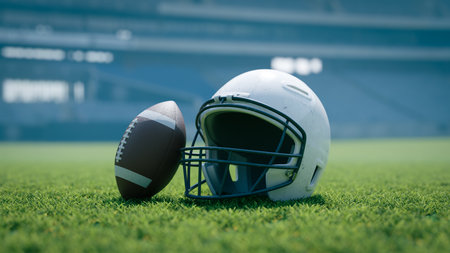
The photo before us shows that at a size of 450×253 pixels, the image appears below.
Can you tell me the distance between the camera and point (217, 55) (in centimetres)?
2623

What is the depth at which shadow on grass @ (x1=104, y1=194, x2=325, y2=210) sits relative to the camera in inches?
79.5

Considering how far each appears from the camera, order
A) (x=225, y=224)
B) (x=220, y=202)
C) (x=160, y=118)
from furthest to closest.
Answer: (x=160, y=118), (x=220, y=202), (x=225, y=224)

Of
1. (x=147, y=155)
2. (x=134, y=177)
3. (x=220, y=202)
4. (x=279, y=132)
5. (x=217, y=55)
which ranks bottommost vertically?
(x=217, y=55)

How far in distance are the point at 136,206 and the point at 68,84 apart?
26.2m

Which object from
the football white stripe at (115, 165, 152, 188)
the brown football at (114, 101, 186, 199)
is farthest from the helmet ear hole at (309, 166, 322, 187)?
the football white stripe at (115, 165, 152, 188)

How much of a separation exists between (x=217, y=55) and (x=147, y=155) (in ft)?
80.8

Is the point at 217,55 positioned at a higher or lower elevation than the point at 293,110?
lower

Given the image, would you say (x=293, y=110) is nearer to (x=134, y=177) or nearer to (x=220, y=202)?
(x=220, y=202)

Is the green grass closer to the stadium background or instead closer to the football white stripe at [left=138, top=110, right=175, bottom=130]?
the football white stripe at [left=138, top=110, right=175, bottom=130]

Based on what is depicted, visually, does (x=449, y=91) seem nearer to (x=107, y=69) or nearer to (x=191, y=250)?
(x=107, y=69)

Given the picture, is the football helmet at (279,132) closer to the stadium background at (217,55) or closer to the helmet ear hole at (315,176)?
the helmet ear hole at (315,176)

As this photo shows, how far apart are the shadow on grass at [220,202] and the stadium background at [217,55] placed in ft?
66.8

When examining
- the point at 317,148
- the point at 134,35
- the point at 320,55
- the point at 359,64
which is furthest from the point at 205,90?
the point at 317,148

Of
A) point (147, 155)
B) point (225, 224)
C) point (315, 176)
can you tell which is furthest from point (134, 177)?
point (315, 176)
